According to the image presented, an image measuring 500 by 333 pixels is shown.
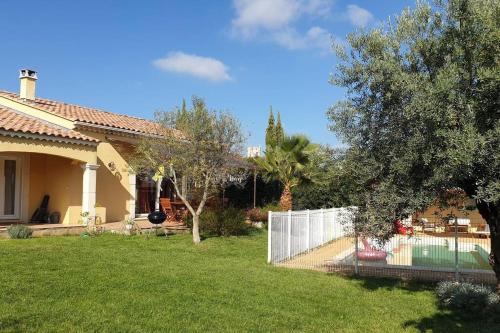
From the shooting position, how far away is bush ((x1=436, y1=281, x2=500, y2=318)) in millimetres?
8352

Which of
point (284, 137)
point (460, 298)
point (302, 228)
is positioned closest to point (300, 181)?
point (284, 137)

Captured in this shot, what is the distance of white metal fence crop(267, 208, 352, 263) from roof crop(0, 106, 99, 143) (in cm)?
786

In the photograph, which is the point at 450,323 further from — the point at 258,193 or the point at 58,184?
the point at 258,193

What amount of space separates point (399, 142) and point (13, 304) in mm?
6511

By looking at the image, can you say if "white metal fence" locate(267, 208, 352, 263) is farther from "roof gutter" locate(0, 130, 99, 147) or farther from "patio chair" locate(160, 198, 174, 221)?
"roof gutter" locate(0, 130, 99, 147)

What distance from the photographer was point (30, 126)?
16.6 meters

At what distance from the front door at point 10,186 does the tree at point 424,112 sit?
1291 centimetres

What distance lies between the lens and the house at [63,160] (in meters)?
16.6

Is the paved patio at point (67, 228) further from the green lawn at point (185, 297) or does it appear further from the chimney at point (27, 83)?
the chimney at point (27, 83)

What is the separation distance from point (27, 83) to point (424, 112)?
17.9 meters

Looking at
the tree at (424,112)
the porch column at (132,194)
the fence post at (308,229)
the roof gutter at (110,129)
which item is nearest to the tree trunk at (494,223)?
the tree at (424,112)

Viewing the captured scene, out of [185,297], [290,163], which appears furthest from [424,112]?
[290,163]

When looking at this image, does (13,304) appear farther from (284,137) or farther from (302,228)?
(284,137)

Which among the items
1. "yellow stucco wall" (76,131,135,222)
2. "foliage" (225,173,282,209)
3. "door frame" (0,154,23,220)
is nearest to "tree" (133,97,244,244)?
"yellow stucco wall" (76,131,135,222)
